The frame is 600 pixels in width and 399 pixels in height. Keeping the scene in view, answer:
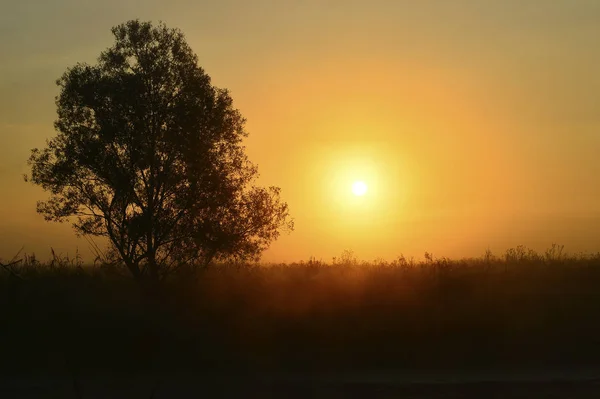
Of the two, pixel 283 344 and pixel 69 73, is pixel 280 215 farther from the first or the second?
pixel 69 73

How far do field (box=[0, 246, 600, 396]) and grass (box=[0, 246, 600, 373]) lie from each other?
1.2 inches

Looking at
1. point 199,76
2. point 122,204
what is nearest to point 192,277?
point 122,204

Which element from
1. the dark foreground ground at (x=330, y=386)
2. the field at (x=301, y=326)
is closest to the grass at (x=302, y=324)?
the field at (x=301, y=326)

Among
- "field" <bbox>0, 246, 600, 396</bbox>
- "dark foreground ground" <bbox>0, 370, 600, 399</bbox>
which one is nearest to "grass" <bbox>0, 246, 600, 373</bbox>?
"field" <bbox>0, 246, 600, 396</bbox>

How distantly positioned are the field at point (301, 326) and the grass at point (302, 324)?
0.10 feet

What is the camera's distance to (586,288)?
2050cm

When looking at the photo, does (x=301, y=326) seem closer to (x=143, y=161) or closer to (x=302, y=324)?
(x=302, y=324)

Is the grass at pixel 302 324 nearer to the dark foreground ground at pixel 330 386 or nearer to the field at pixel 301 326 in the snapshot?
the field at pixel 301 326

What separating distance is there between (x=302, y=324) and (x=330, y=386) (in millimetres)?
3634

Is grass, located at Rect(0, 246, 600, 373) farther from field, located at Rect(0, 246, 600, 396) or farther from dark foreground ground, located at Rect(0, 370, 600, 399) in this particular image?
dark foreground ground, located at Rect(0, 370, 600, 399)

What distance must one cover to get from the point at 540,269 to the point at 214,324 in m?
12.2

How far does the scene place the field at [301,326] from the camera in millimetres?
16547

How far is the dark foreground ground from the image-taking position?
13664 millimetres

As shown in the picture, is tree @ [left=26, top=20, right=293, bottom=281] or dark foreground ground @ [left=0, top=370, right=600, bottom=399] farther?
tree @ [left=26, top=20, right=293, bottom=281]
